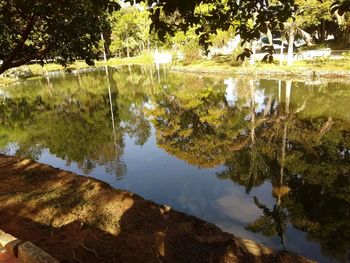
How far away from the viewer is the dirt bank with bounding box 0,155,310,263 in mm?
8586

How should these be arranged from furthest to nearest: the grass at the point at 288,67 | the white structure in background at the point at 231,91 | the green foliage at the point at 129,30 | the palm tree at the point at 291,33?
the green foliage at the point at 129,30, the palm tree at the point at 291,33, the grass at the point at 288,67, the white structure in background at the point at 231,91

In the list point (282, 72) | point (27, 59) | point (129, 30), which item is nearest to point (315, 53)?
point (282, 72)

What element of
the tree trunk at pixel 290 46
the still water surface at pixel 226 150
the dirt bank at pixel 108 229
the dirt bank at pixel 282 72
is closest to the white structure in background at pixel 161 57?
the dirt bank at pixel 282 72

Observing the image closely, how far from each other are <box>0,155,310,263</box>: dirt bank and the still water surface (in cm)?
169

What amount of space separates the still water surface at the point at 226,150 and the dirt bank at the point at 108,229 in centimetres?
169

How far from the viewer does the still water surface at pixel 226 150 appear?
11766 millimetres

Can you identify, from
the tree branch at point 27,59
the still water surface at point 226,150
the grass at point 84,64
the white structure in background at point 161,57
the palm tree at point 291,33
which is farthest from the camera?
the white structure in background at point 161,57

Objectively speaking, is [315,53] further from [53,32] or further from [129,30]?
[129,30]

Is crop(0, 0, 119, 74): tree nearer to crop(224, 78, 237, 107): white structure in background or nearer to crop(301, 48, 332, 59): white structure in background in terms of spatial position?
crop(224, 78, 237, 107): white structure in background

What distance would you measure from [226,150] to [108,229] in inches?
398

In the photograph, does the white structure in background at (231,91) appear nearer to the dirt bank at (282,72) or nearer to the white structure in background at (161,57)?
the dirt bank at (282,72)

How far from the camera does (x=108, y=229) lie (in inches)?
389

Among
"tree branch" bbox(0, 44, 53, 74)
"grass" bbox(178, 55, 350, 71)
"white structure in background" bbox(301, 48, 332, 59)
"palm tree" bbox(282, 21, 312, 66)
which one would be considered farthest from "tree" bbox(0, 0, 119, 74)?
"white structure in background" bbox(301, 48, 332, 59)

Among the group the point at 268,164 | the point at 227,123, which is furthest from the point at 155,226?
the point at 227,123
